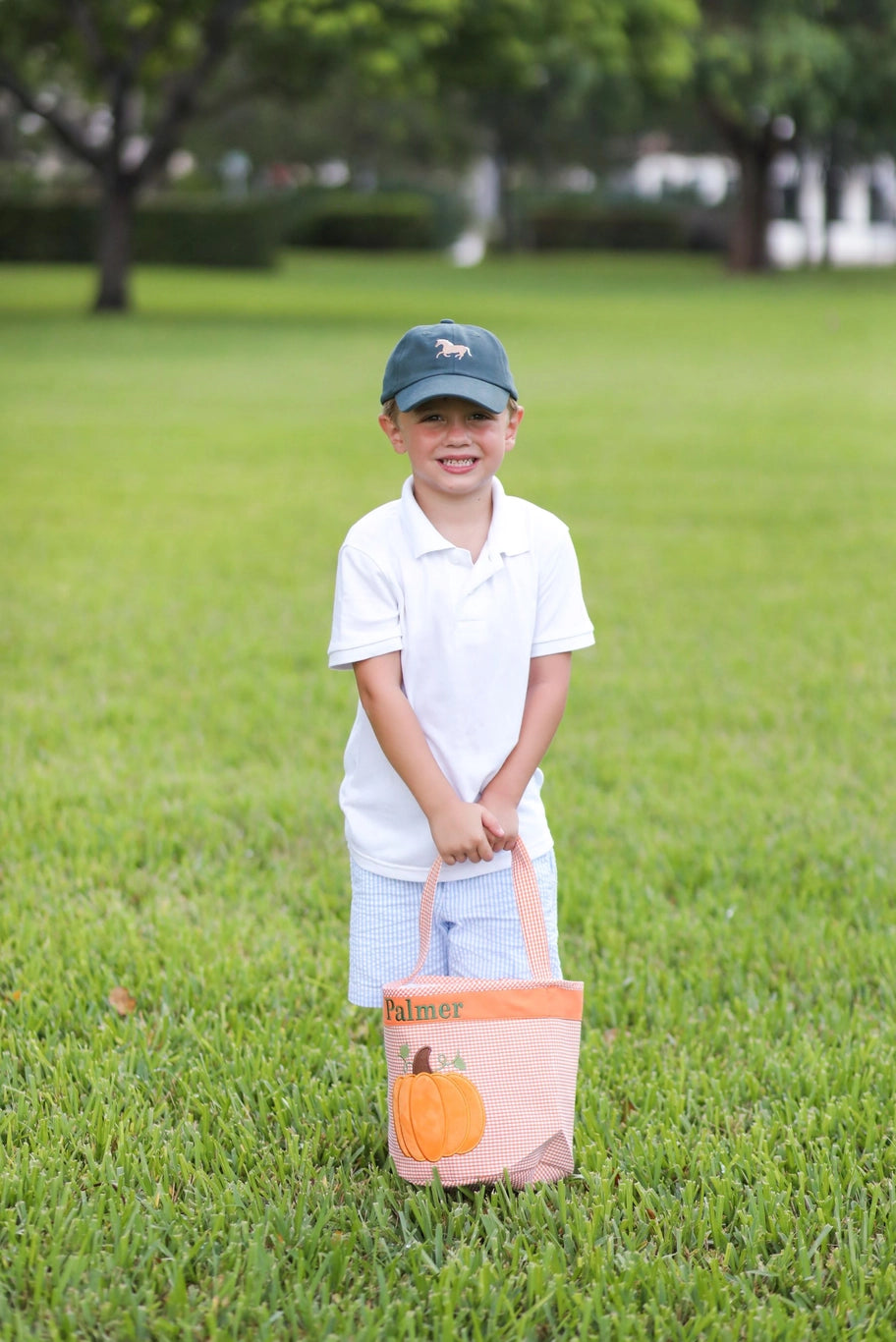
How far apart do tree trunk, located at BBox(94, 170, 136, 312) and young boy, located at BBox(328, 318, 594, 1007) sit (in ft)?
75.7

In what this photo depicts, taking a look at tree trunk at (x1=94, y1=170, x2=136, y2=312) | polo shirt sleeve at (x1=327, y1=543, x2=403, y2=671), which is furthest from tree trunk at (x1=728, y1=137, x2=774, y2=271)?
polo shirt sleeve at (x1=327, y1=543, x2=403, y2=671)

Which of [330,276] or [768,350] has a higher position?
[330,276]

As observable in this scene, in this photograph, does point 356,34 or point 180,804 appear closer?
point 180,804

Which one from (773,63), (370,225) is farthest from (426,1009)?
(370,225)

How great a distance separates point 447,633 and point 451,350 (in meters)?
0.43

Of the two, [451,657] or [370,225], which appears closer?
[451,657]

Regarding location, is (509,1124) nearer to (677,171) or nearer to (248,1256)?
(248,1256)

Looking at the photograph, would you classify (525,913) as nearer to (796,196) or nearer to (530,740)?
(530,740)

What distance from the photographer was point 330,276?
118ft

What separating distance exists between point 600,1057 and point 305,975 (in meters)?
0.66

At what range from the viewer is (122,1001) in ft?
Answer: 10.0

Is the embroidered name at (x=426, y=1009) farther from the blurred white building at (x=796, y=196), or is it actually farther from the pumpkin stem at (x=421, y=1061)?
the blurred white building at (x=796, y=196)

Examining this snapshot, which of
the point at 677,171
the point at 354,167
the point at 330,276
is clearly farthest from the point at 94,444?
the point at 677,171

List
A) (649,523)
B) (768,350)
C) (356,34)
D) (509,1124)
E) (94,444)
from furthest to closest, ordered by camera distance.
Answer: (356,34) < (768,350) < (94,444) < (649,523) < (509,1124)
